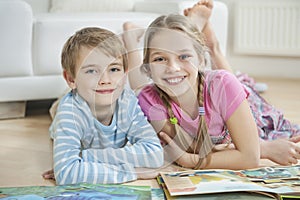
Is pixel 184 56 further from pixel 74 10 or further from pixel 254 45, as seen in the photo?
pixel 254 45

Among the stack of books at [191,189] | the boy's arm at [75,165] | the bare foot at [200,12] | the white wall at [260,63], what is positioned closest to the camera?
the stack of books at [191,189]

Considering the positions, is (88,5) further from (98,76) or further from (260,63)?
(98,76)

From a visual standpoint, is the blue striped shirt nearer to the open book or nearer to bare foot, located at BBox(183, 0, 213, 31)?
the open book

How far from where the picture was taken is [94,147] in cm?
133

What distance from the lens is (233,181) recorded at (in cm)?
118

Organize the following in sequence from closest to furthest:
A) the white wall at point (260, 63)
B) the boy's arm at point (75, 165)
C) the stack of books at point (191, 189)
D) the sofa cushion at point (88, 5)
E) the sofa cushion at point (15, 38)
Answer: the stack of books at point (191, 189), the boy's arm at point (75, 165), the sofa cushion at point (15, 38), the sofa cushion at point (88, 5), the white wall at point (260, 63)

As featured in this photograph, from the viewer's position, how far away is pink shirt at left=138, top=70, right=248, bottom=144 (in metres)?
1.33

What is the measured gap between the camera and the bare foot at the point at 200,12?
5.54 feet

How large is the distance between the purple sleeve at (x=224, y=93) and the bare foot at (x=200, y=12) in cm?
40

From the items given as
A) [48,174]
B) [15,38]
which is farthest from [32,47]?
[48,174]

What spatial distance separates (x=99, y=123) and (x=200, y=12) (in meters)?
0.61

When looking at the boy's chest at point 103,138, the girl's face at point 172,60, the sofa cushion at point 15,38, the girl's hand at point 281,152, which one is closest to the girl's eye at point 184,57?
the girl's face at point 172,60

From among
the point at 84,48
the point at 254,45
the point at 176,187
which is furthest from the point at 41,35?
the point at 254,45

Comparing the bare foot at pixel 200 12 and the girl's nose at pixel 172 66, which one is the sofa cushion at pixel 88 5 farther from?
the girl's nose at pixel 172 66
